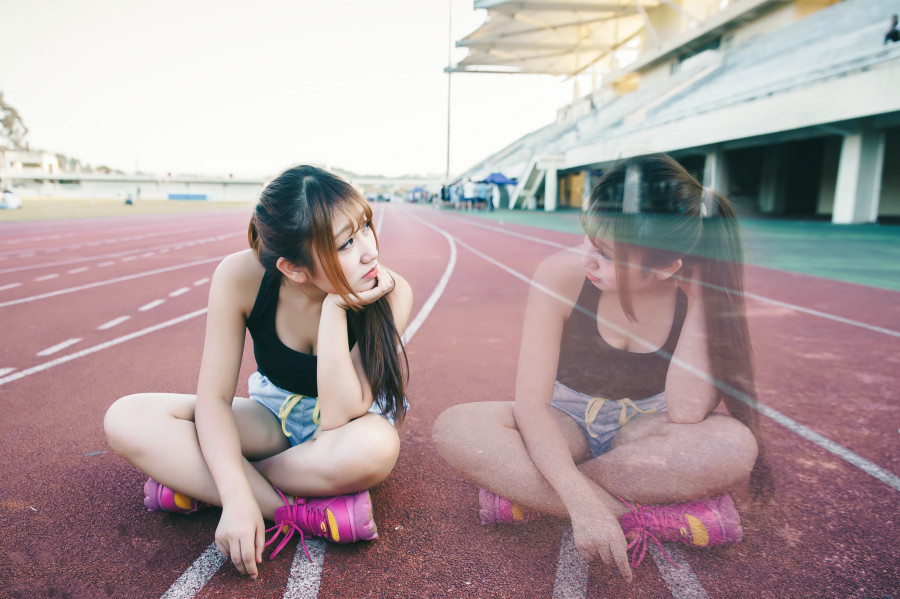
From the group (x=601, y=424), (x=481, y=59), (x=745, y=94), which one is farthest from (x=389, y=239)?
(x=481, y=59)

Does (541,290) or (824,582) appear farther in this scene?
(541,290)

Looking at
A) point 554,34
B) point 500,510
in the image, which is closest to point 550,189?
point 554,34

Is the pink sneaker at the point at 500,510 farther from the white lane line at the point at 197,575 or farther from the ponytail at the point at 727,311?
the white lane line at the point at 197,575

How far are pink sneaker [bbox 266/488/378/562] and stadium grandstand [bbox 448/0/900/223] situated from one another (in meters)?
1.42

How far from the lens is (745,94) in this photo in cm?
1906

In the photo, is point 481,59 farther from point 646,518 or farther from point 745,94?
point 646,518

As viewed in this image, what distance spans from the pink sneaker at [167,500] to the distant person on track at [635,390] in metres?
0.99

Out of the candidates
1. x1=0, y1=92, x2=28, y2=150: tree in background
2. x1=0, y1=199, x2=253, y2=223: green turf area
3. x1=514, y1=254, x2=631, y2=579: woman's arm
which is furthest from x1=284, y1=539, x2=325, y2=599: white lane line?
x1=0, y1=92, x2=28, y2=150: tree in background

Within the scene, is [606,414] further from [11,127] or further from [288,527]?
[11,127]

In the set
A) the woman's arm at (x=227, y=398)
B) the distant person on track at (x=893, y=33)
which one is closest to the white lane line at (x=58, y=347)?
the woman's arm at (x=227, y=398)

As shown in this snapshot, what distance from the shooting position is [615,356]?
2113 mm

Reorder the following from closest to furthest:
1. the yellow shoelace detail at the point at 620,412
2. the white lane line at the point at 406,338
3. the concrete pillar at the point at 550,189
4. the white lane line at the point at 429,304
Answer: the white lane line at the point at 406,338 < the yellow shoelace detail at the point at 620,412 < the white lane line at the point at 429,304 < the concrete pillar at the point at 550,189

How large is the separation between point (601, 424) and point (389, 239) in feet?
47.3

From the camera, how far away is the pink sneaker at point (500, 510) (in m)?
2.12
